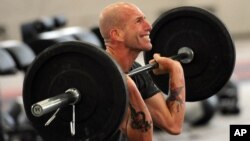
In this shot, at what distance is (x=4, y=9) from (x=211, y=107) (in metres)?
6.12

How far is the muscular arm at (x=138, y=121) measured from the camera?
6.33 ft

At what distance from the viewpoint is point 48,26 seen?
4.71 metres

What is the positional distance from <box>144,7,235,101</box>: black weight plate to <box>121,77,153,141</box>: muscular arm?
50 centimetres

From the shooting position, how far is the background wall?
10.1 m

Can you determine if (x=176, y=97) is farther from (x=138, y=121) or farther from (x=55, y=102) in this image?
(x=55, y=102)

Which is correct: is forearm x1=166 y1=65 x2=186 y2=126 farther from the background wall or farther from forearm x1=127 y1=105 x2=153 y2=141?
the background wall

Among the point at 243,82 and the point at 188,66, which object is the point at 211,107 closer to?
the point at 243,82

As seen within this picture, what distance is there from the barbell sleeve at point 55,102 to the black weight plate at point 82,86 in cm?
3

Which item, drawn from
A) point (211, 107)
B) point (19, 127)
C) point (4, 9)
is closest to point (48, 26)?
point (19, 127)

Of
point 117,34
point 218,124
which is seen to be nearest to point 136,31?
point 117,34

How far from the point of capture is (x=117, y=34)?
6.50ft

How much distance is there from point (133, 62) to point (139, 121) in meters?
0.26

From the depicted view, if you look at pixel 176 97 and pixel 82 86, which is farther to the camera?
pixel 176 97

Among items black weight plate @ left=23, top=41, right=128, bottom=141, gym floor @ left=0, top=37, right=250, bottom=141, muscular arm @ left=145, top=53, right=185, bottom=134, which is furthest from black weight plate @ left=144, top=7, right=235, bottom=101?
gym floor @ left=0, top=37, right=250, bottom=141
